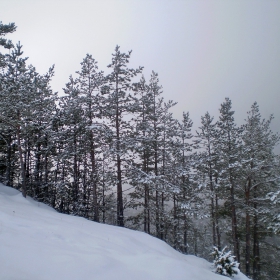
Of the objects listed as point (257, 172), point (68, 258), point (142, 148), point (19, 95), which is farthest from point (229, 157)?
point (19, 95)

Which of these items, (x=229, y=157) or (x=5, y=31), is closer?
(x=5, y=31)

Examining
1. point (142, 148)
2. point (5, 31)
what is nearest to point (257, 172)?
point (142, 148)

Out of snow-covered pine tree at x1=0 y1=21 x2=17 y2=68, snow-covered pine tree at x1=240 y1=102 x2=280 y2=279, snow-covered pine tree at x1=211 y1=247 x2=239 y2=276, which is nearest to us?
snow-covered pine tree at x1=211 y1=247 x2=239 y2=276

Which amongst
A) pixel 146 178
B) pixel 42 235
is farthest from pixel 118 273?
pixel 146 178

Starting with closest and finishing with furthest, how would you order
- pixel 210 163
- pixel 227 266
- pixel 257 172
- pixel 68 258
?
1. pixel 68 258
2. pixel 227 266
3. pixel 257 172
4. pixel 210 163

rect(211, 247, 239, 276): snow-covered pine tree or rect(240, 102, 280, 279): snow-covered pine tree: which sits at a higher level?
rect(240, 102, 280, 279): snow-covered pine tree

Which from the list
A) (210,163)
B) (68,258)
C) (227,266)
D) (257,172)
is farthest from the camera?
(210,163)

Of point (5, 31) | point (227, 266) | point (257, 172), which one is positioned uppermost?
point (5, 31)

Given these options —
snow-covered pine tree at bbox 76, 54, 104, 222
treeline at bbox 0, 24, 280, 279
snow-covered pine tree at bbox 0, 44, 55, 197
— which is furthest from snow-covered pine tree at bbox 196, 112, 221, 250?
snow-covered pine tree at bbox 0, 44, 55, 197

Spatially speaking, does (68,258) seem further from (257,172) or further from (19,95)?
(257,172)

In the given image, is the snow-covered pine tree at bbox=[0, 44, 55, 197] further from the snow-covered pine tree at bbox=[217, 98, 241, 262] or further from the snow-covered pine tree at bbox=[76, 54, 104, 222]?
the snow-covered pine tree at bbox=[217, 98, 241, 262]

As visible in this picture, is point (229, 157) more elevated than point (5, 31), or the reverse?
point (5, 31)

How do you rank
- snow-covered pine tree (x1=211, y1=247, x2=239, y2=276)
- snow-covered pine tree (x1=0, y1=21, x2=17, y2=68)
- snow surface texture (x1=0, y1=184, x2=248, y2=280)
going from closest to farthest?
snow surface texture (x1=0, y1=184, x2=248, y2=280) < snow-covered pine tree (x1=211, y1=247, x2=239, y2=276) < snow-covered pine tree (x1=0, y1=21, x2=17, y2=68)

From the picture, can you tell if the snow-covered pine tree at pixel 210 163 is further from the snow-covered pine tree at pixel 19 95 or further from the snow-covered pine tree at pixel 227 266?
the snow-covered pine tree at pixel 19 95
